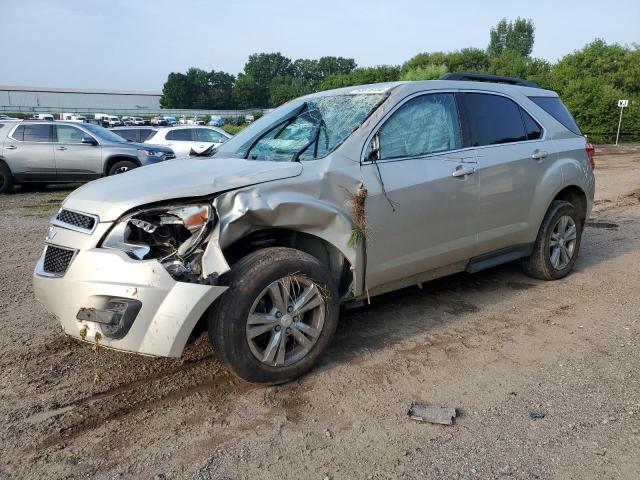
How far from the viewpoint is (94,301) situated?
298cm

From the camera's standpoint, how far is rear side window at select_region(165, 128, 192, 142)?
15414 mm

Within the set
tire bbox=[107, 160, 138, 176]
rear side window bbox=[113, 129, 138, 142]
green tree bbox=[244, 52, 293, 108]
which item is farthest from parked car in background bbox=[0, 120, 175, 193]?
green tree bbox=[244, 52, 293, 108]

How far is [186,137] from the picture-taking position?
15500mm

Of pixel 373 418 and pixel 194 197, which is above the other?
pixel 194 197

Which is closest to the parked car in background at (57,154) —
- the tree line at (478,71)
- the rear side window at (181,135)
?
the rear side window at (181,135)

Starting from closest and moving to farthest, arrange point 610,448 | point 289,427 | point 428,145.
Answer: point 610,448 < point 289,427 < point 428,145

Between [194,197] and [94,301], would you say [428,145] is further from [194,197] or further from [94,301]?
[94,301]

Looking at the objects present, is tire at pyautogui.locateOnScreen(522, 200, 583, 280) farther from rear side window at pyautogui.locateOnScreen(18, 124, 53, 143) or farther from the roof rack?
rear side window at pyautogui.locateOnScreen(18, 124, 53, 143)

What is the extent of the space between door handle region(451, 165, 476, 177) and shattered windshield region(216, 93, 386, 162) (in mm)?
796

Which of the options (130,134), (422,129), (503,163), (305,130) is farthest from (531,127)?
(130,134)

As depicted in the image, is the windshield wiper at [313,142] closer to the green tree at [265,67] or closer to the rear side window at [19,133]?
the rear side window at [19,133]

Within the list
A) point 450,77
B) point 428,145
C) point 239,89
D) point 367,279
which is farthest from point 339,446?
point 239,89

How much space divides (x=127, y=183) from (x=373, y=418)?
2.06 meters

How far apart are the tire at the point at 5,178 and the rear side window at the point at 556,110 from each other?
461 inches
